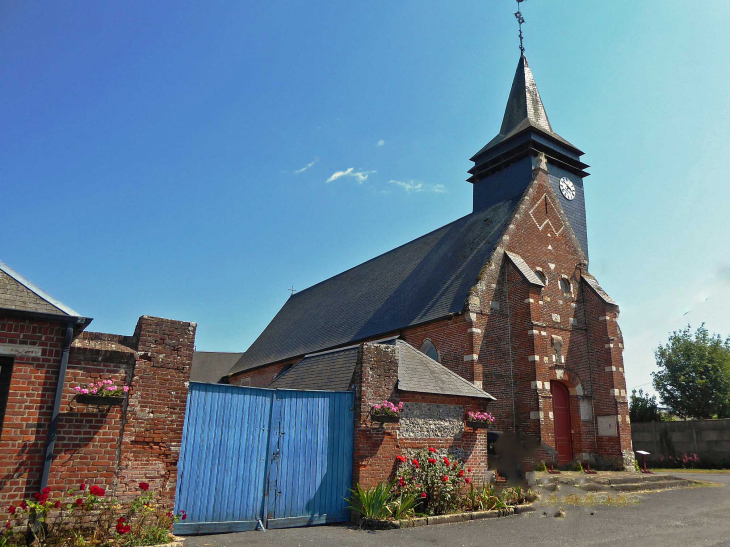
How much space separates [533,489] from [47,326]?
37.4 ft

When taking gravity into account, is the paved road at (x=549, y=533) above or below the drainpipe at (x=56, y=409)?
below

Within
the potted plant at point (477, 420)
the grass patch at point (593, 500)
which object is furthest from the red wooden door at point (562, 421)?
the potted plant at point (477, 420)

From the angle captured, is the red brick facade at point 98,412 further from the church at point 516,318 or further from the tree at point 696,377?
the tree at point 696,377

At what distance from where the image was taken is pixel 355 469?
9.82 meters

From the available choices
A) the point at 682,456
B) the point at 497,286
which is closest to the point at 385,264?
the point at 497,286

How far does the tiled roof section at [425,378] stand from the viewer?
10.8 m

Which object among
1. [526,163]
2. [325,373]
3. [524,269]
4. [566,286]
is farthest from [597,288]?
[325,373]

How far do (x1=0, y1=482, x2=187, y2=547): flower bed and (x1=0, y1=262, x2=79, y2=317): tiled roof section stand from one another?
2384mm

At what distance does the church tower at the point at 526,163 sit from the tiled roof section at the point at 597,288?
11.5 ft

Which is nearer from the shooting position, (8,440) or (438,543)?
(8,440)

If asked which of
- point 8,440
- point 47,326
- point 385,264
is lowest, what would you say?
point 8,440

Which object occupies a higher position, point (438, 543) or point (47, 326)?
point (47, 326)

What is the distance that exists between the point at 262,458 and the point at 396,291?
15.5m

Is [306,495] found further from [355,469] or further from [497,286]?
[497,286]
